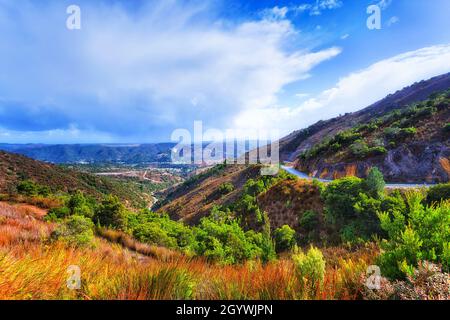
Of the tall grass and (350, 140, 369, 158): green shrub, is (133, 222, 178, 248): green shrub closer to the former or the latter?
the tall grass

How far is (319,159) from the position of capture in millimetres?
31719

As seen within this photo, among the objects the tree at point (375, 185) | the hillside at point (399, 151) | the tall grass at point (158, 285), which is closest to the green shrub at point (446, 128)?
the hillside at point (399, 151)

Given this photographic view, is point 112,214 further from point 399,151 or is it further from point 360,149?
point 399,151

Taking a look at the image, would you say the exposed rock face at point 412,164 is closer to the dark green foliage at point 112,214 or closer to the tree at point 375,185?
the tree at point 375,185

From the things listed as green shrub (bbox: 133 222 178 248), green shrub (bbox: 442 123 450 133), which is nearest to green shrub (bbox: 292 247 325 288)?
green shrub (bbox: 133 222 178 248)

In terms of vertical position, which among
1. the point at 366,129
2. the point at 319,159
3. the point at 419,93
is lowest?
the point at 319,159

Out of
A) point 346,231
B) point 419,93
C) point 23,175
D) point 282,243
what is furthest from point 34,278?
point 419,93

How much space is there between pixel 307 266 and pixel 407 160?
2483 centimetres

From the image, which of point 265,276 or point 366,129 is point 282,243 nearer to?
point 265,276

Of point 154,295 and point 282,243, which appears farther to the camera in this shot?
point 282,243

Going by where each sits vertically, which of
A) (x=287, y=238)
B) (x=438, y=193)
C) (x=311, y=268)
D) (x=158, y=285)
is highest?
(x=311, y=268)

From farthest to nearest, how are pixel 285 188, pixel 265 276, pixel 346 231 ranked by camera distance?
pixel 285 188
pixel 346 231
pixel 265 276

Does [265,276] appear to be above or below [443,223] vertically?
below

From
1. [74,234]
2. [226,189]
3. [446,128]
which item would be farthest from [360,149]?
[74,234]
